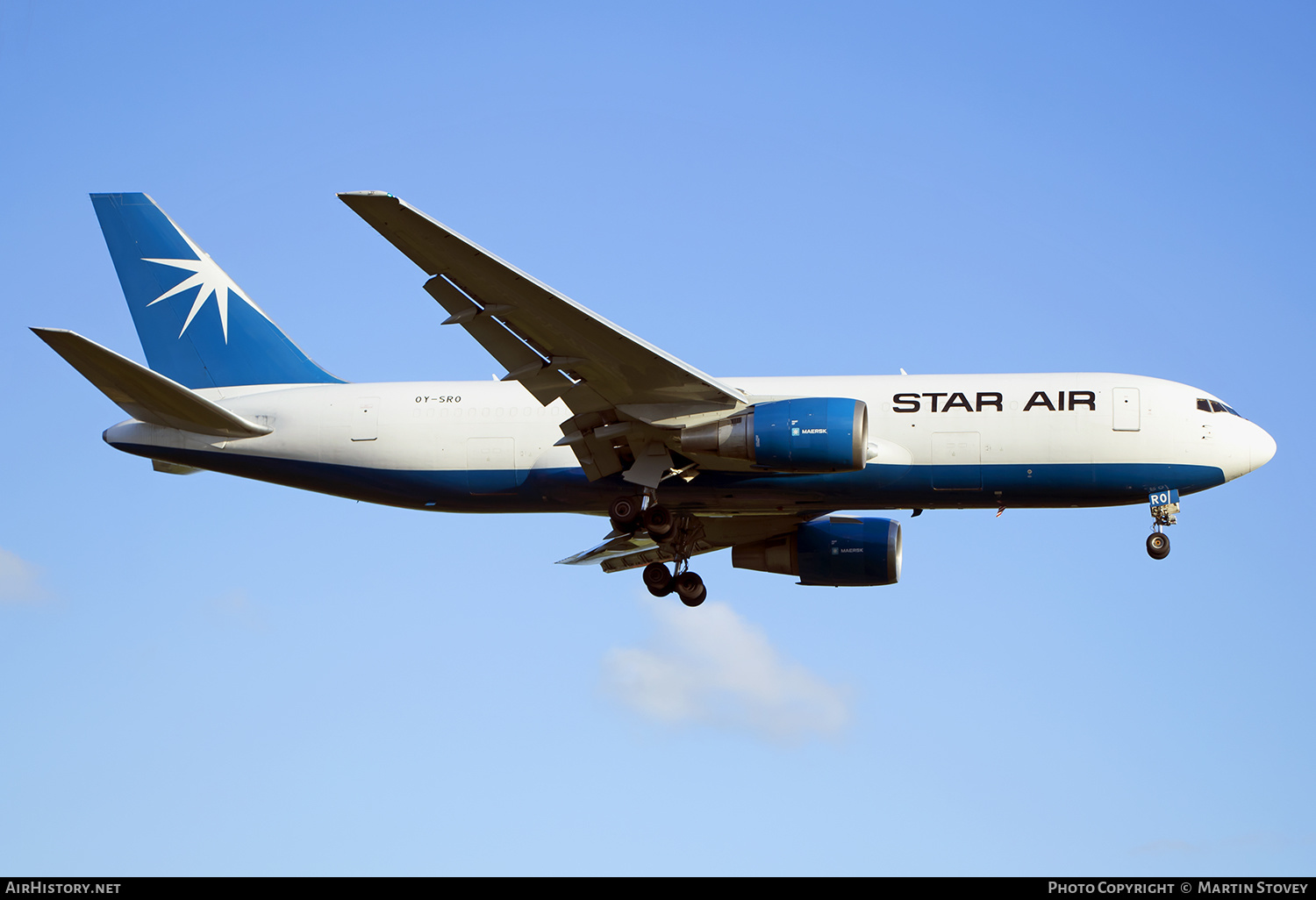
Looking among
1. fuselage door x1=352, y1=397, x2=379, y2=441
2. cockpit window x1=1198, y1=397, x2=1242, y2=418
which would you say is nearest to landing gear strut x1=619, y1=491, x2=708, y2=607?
fuselage door x1=352, y1=397, x2=379, y2=441

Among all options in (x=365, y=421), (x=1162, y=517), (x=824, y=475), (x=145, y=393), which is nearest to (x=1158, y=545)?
(x=1162, y=517)

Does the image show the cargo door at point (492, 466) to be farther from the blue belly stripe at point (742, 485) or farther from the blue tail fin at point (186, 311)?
the blue tail fin at point (186, 311)

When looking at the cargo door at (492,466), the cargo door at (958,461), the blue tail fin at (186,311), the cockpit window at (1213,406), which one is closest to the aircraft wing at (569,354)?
the cargo door at (492,466)

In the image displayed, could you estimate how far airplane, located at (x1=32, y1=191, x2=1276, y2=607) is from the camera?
2742cm

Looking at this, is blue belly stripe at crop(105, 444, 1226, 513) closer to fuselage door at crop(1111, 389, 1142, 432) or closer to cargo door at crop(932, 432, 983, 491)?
cargo door at crop(932, 432, 983, 491)

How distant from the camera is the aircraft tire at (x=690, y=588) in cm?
3319

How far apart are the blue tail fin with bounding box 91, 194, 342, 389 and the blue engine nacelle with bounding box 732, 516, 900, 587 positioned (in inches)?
494

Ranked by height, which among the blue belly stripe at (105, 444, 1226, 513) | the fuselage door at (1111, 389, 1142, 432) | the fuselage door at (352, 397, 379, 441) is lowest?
the blue belly stripe at (105, 444, 1226, 513)

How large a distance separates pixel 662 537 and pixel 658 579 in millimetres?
3220

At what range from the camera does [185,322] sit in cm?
3419

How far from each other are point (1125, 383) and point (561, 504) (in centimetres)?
1302

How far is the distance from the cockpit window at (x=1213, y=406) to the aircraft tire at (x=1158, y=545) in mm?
2943

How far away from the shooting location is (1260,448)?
29.5 metres

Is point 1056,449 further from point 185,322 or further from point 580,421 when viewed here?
point 185,322
